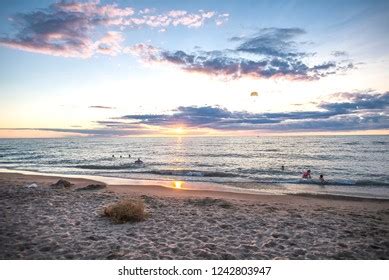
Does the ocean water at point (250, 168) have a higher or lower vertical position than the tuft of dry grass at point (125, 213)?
lower

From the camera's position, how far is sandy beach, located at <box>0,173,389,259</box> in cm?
790

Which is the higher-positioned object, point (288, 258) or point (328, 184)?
point (288, 258)

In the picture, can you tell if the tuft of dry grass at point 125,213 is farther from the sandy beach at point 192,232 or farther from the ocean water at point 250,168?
the ocean water at point 250,168

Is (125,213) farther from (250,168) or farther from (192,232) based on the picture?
(250,168)

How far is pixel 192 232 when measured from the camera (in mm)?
9711

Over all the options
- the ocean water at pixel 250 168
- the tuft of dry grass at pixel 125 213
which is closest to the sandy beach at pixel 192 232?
the tuft of dry grass at pixel 125 213

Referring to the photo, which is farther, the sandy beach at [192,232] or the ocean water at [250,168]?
the ocean water at [250,168]

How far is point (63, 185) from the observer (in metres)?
19.5

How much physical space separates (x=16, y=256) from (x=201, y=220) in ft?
21.1

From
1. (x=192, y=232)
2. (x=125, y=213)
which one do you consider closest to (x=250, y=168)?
(x=125, y=213)

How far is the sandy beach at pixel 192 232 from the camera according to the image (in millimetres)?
7898
